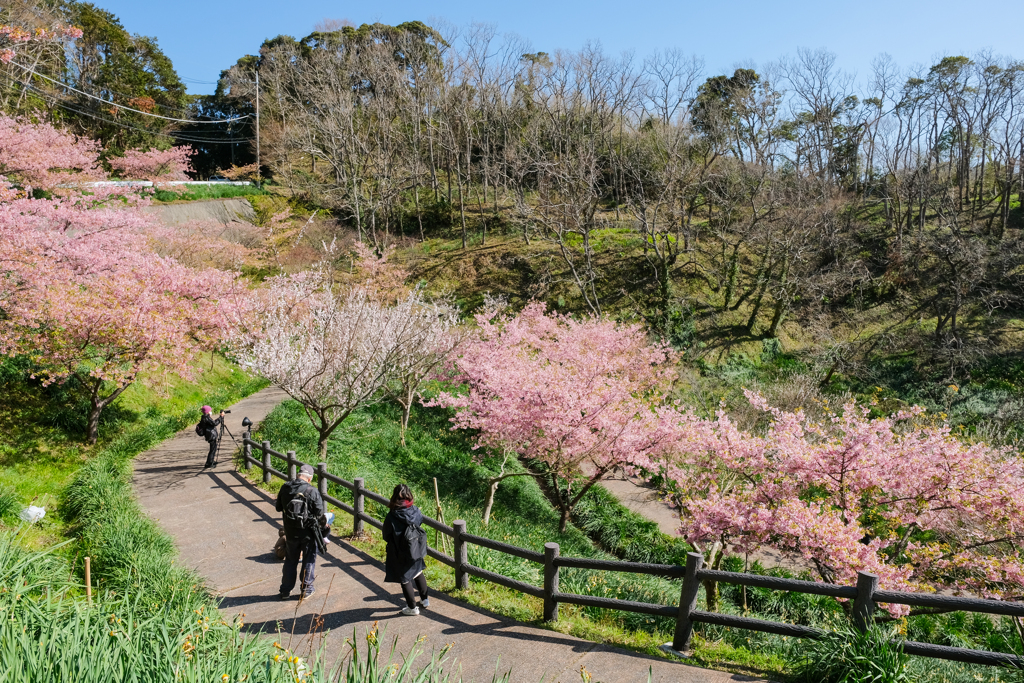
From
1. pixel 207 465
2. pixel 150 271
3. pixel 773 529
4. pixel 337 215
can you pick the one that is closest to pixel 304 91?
pixel 337 215

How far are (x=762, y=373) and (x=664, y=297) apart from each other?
6.45m

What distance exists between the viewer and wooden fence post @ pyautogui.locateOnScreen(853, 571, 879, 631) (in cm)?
458

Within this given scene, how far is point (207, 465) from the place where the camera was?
499 inches

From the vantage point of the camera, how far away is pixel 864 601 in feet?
15.1

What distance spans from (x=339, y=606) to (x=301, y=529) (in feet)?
3.45

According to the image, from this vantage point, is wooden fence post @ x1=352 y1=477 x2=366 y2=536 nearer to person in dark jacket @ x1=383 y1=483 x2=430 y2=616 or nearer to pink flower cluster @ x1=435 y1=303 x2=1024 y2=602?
person in dark jacket @ x1=383 y1=483 x2=430 y2=616

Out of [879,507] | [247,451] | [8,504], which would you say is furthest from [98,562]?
[879,507]

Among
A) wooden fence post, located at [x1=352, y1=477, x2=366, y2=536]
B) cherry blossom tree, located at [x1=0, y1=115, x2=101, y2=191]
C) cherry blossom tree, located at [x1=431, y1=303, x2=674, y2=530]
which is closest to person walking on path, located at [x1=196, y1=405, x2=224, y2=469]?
wooden fence post, located at [x1=352, y1=477, x2=366, y2=536]

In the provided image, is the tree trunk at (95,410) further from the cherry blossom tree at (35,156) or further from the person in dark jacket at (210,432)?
the cherry blossom tree at (35,156)

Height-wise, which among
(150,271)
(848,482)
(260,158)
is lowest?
(848,482)

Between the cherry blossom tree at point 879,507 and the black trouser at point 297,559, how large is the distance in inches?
258

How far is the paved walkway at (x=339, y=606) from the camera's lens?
5.13 metres

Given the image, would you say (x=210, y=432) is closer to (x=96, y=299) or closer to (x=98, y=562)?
(x=96, y=299)

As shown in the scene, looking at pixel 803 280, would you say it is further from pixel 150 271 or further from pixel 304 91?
pixel 304 91
